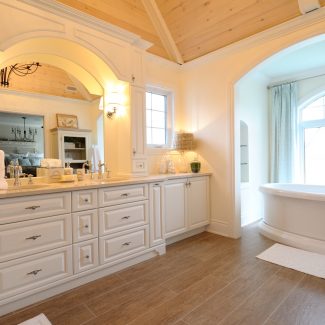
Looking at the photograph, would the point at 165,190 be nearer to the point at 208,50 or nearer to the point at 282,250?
the point at 282,250

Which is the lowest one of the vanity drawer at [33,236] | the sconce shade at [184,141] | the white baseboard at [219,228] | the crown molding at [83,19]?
the white baseboard at [219,228]

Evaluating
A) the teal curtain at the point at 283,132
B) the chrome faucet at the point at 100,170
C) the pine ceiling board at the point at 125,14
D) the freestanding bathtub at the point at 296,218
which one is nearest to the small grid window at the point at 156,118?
the pine ceiling board at the point at 125,14

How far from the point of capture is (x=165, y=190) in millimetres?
2994

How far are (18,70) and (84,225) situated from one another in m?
1.79

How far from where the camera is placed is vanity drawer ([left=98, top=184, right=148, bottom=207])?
229 cm

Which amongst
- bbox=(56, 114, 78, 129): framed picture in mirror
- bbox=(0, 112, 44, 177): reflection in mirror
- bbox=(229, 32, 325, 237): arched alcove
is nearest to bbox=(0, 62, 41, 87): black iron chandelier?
bbox=(0, 112, 44, 177): reflection in mirror

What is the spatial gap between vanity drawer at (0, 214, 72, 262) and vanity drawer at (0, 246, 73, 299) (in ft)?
0.19

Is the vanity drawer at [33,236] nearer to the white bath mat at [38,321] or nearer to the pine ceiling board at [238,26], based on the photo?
the white bath mat at [38,321]

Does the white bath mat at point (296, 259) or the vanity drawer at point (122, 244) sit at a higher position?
the vanity drawer at point (122, 244)

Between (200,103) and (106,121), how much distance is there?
5.07ft

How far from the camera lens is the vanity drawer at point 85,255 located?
211 centimetres

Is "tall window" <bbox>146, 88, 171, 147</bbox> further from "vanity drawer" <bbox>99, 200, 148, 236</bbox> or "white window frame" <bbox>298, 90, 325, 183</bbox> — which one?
"white window frame" <bbox>298, 90, 325, 183</bbox>

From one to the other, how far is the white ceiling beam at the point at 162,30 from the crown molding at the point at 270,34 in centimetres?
33

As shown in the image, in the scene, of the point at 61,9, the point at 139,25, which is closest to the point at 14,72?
the point at 61,9
